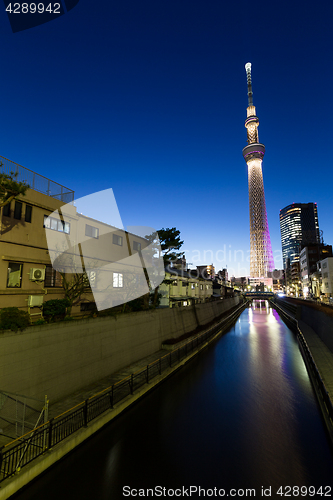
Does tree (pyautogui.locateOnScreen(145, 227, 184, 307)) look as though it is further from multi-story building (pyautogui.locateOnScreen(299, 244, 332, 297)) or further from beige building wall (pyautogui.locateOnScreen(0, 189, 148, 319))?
multi-story building (pyautogui.locateOnScreen(299, 244, 332, 297))

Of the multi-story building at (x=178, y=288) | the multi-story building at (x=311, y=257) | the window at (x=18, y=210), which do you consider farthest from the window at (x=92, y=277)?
the multi-story building at (x=311, y=257)

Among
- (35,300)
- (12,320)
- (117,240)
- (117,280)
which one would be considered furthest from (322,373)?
(117,240)

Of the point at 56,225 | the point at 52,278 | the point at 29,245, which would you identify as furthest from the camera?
the point at 56,225

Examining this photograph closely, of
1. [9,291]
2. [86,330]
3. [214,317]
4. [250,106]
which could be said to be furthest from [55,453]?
[250,106]

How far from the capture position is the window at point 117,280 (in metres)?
21.5

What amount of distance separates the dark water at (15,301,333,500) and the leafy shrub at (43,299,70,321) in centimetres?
597

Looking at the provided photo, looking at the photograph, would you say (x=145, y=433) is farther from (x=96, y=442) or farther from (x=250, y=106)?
(x=250, y=106)

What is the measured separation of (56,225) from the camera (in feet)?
52.2

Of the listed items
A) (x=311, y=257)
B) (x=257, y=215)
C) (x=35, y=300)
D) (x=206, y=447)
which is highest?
(x=257, y=215)

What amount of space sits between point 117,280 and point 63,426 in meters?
13.9

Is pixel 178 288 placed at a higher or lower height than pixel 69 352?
higher

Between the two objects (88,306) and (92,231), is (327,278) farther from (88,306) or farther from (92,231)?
(88,306)

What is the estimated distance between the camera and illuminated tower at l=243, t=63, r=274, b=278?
474ft

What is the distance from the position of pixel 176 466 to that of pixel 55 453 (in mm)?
4105
